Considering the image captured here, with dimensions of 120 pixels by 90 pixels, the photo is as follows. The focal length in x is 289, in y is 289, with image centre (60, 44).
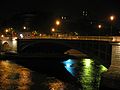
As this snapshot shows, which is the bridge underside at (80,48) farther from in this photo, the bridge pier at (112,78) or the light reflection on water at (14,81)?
the light reflection on water at (14,81)

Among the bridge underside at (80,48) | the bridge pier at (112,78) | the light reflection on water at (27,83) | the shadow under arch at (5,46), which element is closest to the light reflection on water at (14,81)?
the light reflection on water at (27,83)

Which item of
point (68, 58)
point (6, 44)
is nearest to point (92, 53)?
point (68, 58)

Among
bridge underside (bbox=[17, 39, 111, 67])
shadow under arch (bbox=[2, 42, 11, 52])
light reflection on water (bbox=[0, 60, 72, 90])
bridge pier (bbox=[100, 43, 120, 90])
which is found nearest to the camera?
bridge pier (bbox=[100, 43, 120, 90])

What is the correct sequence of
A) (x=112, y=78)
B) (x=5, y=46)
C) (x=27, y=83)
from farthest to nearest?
1. (x=5, y=46)
2. (x=27, y=83)
3. (x=112, y=78)

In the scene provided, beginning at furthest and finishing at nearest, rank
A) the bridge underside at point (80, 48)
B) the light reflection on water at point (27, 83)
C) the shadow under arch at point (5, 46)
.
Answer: the shadow under arch at point (5, 46), the bridge underside at point (80, 48), the light reflection on water at point (27, 83)

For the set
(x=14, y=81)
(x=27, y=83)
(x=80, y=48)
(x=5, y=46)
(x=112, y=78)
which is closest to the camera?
(x=112, y=78)

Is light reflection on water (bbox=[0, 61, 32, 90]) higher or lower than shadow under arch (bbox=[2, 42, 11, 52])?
lower

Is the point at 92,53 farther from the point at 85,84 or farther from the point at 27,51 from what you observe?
the point at 27,51

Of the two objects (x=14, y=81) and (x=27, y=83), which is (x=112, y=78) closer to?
(x=27, y=83)

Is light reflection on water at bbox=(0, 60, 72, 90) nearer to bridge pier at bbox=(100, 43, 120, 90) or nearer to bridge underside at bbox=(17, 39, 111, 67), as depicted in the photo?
bridge underside at bbox=(17, 39, 111, 67)

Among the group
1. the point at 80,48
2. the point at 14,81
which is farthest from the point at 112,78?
the point at 80,48

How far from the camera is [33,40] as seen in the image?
319ft

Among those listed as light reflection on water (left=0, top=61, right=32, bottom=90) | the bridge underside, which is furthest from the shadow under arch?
light reflection on water (left=0, top=61, right=32, bottom=90)

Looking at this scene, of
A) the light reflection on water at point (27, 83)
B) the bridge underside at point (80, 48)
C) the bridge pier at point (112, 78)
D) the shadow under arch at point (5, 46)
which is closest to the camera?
the bridge pier at point (112, 78)
